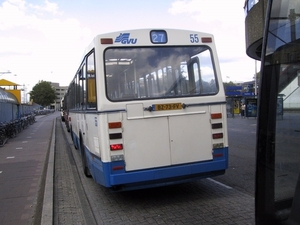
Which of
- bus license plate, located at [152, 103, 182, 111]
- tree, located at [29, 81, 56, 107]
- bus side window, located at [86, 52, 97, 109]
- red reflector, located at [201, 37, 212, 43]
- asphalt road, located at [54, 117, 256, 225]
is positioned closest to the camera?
asphalt road, located at [54, 117, 256, 225]

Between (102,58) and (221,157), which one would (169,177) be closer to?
(221,157)

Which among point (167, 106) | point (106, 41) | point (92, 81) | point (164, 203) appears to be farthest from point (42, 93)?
point (167, 106)

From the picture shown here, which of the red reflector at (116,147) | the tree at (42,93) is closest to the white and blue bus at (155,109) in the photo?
the red reflector at (116,147)

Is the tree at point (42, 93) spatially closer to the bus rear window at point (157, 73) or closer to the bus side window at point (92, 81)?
the bus side window at point (92, 81)

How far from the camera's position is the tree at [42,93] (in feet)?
414

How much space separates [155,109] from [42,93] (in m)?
128

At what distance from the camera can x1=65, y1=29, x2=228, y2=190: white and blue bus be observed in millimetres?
5320

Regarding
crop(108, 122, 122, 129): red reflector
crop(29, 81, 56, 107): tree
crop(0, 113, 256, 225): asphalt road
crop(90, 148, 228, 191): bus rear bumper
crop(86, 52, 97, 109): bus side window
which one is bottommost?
crop(0, 113, 256, 225): asphalt road

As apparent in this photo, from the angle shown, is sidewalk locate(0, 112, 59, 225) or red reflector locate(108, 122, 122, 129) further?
sidewalk locate(0, 112, 59, 225)

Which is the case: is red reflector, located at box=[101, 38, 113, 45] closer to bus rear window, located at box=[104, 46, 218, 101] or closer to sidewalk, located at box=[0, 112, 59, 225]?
bus rear window, located at box=[104, 46, 218, 101]

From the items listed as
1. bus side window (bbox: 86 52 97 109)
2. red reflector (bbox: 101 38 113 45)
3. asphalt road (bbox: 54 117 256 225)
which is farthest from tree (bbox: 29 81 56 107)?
red reflector (bbox: 101 38 113 45)

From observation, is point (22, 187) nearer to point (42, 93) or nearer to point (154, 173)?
point (154, 173)

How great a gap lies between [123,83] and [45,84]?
419ft

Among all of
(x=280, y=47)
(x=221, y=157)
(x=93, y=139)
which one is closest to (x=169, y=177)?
(x=221, y=157)
